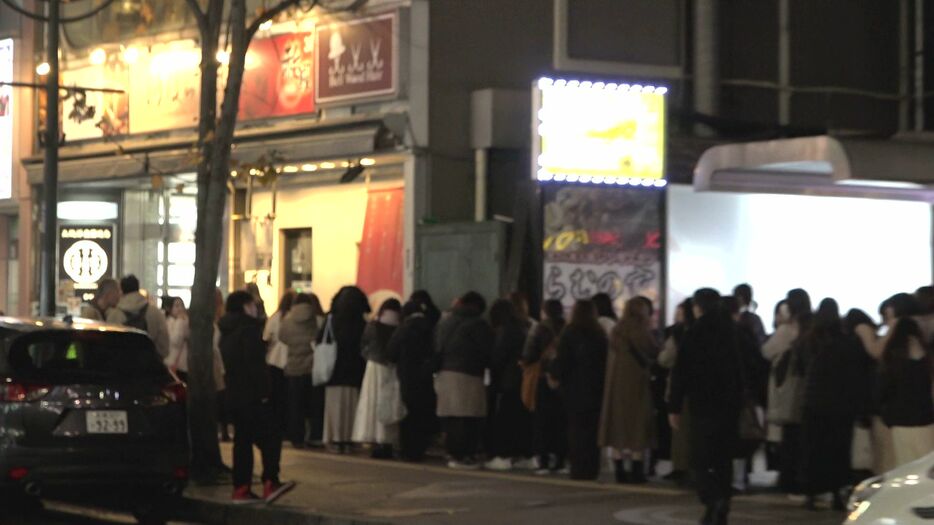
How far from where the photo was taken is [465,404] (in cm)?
1741

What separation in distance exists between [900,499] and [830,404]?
5202 mm

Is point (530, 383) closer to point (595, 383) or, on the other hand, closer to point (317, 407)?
point (595, 383)

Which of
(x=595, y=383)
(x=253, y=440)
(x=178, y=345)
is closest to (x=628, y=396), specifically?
(x=595, y=383)

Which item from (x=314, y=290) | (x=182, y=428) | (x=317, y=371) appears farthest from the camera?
(x=314, y=290)

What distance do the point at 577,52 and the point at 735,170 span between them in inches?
101

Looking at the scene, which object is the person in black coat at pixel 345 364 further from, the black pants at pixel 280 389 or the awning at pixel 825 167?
the awning at pixel 825 167

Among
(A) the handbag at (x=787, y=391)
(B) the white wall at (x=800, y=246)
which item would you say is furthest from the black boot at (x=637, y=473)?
(B) the white wall at (x=800, y=246)

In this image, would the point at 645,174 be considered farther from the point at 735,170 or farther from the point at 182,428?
the point at 182,428

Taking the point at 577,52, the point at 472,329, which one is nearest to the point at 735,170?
the point at 577,52

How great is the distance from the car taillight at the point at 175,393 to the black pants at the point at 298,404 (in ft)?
18.6

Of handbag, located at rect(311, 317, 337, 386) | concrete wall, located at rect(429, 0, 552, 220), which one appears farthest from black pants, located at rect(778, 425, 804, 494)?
concrete wall, located at rect(429, 0, 552, 220)

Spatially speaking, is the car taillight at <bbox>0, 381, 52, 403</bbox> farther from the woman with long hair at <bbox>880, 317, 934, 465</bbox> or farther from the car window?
the woman with long hair at <bbox>880, 317, 934, 465</bbox>

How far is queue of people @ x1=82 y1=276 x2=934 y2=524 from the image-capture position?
1308 cm

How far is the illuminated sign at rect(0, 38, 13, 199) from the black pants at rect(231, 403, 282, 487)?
48.9 ft
